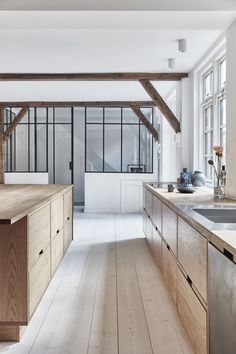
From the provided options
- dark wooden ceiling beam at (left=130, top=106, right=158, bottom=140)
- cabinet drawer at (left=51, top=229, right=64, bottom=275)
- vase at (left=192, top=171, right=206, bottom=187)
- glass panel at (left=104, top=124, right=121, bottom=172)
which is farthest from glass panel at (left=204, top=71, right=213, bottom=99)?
glass panel at (left=104, top=124, right=121, bottom=172)

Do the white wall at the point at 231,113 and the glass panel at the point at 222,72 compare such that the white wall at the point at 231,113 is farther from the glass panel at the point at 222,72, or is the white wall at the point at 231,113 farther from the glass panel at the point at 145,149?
the glass panel at the point at 145,149

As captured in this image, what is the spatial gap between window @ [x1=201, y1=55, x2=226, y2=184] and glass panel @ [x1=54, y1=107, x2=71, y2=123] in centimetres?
516

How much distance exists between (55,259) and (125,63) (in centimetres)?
306

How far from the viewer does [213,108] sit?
4383 millimetres

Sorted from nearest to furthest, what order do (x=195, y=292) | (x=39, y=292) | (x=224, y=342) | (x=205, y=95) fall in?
(x=224, y=342)
(x=195, y=292)
(x=39, y=292)
(x=205, y=95)

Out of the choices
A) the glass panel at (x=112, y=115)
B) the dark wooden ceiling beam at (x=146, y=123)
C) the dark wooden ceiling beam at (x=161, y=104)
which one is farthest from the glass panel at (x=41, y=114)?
the dark wooden ceiling beam at (x=161, y=104)

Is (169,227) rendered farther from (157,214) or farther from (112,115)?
(112,115)

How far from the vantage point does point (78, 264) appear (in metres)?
3.81

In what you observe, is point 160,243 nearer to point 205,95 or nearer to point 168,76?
point 205,95

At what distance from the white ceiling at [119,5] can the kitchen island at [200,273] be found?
5.33 ft

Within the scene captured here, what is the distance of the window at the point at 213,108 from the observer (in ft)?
13.6

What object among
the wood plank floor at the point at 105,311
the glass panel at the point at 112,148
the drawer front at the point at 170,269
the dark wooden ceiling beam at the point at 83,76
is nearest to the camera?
the wood plank floor at the point at 105,311

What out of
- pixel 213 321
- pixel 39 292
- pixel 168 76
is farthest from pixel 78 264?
pixel 168 76

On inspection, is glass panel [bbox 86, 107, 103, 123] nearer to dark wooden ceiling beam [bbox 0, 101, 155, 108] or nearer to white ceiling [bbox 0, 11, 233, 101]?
dark wooden ceiling beam [bbox 0, 101, 155, 108]
